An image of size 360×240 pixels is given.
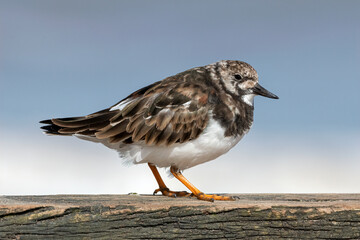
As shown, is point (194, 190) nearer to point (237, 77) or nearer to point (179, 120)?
point (179, 120)

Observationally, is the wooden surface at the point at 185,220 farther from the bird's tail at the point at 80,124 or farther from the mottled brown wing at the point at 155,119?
the bird's tail at the point at 80,124

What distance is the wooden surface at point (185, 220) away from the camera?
17.7 feet

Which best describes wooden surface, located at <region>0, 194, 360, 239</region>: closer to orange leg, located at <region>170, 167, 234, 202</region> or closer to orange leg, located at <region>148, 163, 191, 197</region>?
orange leg, located at <region>170, 167, 234, 202</region>

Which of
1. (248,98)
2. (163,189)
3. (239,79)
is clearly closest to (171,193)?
(163,189)

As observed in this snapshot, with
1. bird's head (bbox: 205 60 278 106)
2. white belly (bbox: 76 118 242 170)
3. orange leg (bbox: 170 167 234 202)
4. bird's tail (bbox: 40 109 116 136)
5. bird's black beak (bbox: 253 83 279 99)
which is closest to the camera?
orange leg (bbox: 170 167 234 202)

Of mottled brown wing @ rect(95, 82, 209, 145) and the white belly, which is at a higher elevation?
mottled brown wing @ rect(95, 82, 209, 145)

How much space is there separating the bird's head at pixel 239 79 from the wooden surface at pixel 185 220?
221 centimetres

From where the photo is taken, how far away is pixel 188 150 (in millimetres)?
6641

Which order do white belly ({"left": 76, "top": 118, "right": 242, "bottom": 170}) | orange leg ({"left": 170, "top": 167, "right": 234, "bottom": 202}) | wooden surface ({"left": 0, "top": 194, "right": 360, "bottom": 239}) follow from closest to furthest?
wooden surface ({"left": 0, "top": 194, "right": 360, "bottom": 239}) → orange leg ({"left": 170, "top": 167, "right": 234, "bottom": 202}) → white belly ({"left": 76, "top": 118, "right": 242, "bottom": 170})

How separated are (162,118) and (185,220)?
1.78 metres

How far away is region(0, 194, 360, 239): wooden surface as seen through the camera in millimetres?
5383

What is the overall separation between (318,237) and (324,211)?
305 mm

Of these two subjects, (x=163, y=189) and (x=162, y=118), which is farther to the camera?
(x=163, y=189)

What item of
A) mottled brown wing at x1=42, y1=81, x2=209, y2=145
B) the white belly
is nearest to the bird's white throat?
the white belly
